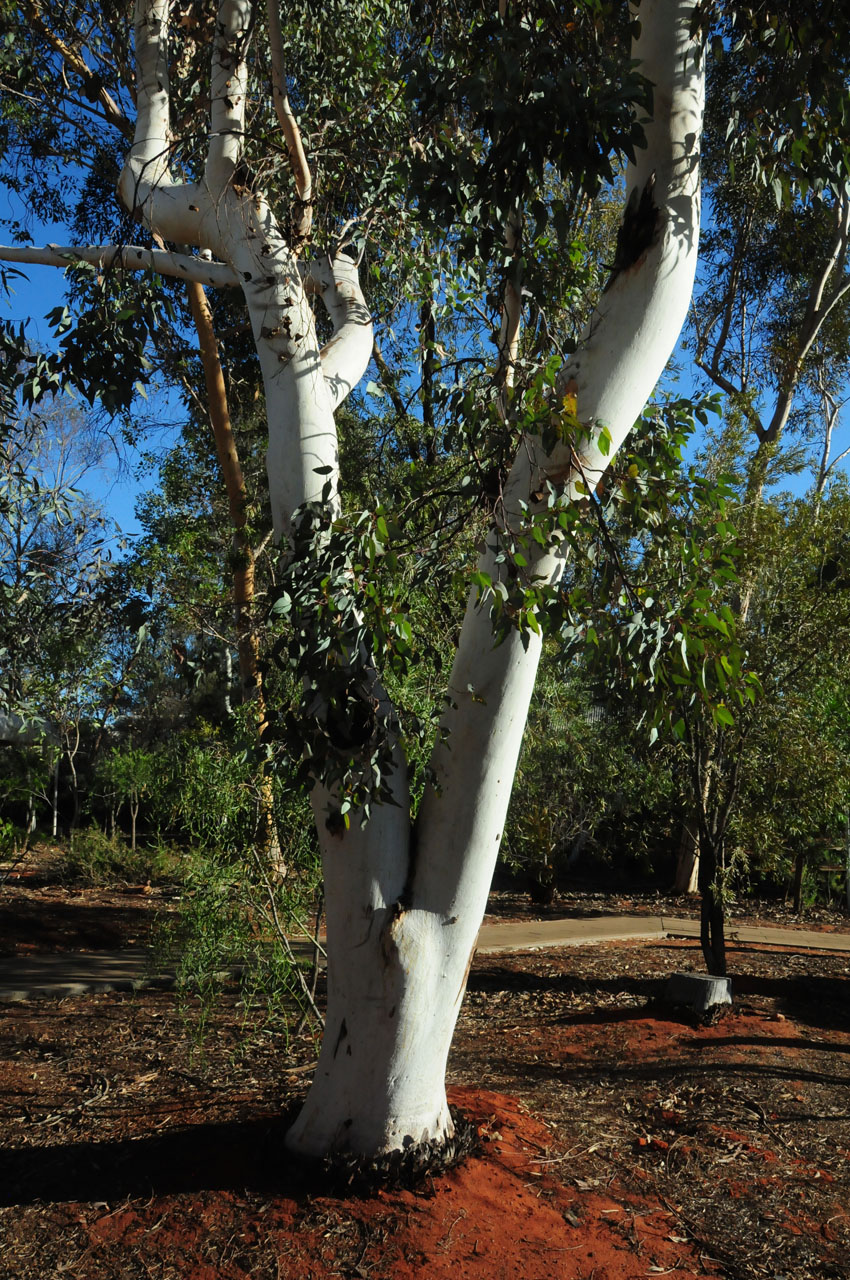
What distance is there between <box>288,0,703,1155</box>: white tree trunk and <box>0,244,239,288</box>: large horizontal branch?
2006 mm

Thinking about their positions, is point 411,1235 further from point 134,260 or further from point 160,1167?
point 134,260

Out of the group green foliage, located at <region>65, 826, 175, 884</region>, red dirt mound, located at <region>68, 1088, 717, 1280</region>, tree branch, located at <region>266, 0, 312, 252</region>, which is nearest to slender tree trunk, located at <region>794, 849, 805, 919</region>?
green foliage, located at <region>65, 826, 175, 884</region>

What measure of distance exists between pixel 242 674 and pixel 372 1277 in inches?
308

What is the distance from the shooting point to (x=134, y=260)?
16.4 feet

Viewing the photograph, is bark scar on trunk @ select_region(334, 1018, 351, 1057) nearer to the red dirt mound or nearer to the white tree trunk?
the white tree trunk

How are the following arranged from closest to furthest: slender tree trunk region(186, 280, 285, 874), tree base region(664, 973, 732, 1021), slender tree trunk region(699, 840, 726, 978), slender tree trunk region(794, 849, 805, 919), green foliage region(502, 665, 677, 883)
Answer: tree base region(664, 973, 732, 1021) < slender tree trunk region(699, 840, 726, 978) < slender tree trunk region(186, 280, 285, 874) < green foliage region(502, 665, 677, 883) < slender tree trunk region(794, 849, 805, 919)

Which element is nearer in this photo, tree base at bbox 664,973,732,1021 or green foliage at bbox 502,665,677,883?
tree base at bbox 664,973,732,1021

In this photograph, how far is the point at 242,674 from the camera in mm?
10727

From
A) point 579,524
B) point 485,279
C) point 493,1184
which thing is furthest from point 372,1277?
point 485,279

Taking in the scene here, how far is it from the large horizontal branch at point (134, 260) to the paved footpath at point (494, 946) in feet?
12.8

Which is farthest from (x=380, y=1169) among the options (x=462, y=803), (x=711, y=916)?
(x=711, y=916)

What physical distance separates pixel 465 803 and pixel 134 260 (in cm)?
328

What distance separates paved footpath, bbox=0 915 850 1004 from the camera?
25.3 feet

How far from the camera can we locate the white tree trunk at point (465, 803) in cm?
379
